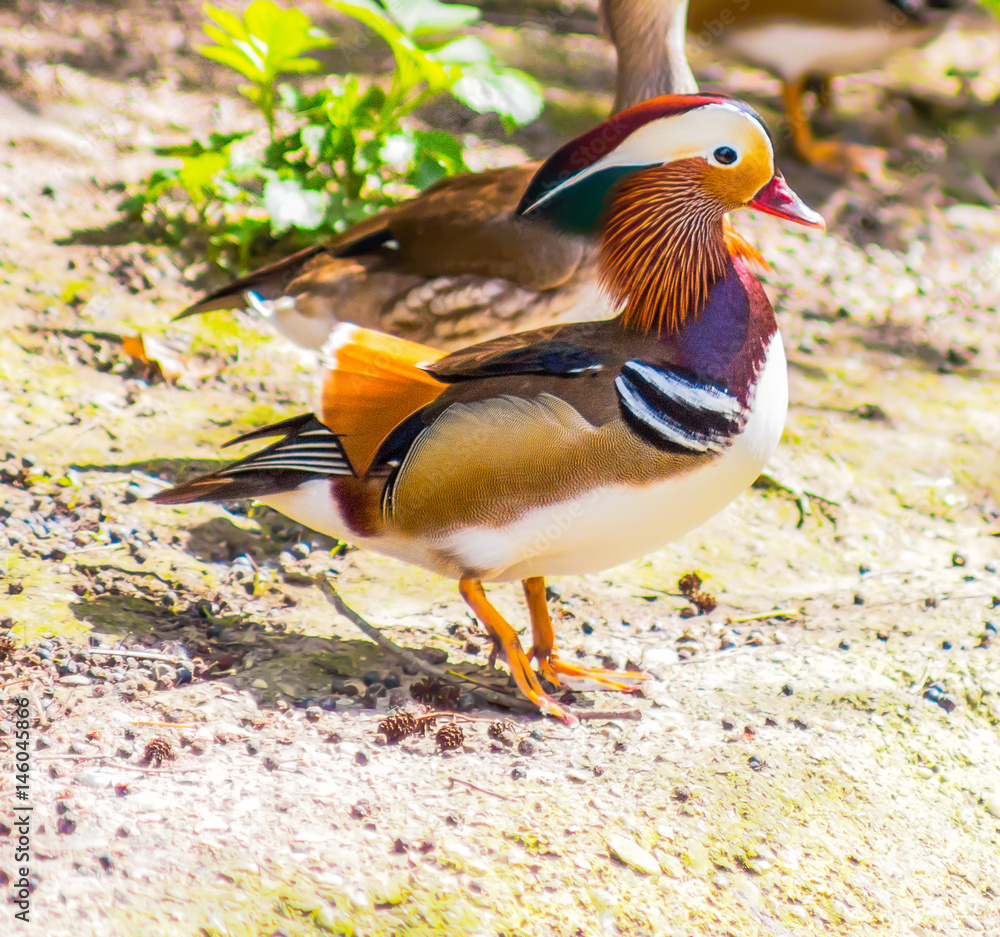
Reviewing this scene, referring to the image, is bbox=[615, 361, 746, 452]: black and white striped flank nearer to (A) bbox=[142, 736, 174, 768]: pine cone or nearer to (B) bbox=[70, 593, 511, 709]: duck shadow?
(B) bbox=[70, 593, 511, 709]: duck shadow

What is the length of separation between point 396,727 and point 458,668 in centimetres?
41

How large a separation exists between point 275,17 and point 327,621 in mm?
2239

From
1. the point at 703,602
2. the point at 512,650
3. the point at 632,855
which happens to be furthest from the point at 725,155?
the point at 632,855

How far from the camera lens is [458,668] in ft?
9.48

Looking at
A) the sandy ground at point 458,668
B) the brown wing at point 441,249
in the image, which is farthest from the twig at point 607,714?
the brown wing at point 441,249

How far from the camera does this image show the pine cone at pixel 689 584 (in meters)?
3.35

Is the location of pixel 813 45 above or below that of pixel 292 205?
above

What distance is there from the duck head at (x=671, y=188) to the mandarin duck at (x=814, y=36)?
160 inches

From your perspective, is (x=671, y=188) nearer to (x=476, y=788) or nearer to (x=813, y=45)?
(x=476, y=788)

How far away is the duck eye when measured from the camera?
98.2 inches

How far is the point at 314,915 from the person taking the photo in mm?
2004

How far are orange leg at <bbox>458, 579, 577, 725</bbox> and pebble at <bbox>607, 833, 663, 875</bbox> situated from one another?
0.43 m

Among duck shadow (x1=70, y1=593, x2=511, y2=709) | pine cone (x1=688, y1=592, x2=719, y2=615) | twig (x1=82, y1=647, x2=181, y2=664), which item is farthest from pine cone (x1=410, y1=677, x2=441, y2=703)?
pine cone (x1=688, y1=592, x2=719, y2=615)

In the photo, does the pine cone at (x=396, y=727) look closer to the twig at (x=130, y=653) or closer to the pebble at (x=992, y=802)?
the twig at (x=130, y=653)
